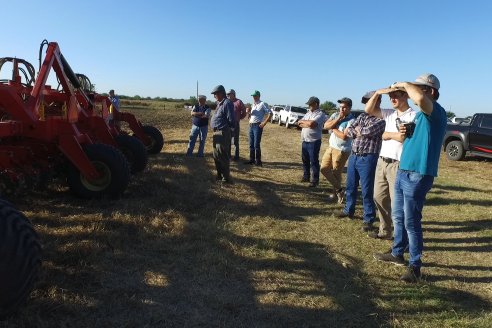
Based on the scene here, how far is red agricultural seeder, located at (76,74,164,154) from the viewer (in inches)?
305

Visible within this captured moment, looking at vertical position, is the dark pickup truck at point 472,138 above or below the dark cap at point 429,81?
below

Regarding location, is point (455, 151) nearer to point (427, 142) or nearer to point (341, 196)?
point (341, 196)

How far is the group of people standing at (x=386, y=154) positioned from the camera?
3.58 m

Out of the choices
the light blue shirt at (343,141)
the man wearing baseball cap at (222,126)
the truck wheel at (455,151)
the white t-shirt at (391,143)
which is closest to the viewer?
the white t-shirt at (391,143)

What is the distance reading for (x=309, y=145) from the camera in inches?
296

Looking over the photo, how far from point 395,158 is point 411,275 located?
1262 mm

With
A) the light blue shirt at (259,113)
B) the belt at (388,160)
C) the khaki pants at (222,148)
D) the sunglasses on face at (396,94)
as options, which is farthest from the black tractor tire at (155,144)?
the sunglasses on face at (396,94)

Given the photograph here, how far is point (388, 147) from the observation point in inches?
177

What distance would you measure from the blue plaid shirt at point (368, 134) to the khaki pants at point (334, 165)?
1.21 m

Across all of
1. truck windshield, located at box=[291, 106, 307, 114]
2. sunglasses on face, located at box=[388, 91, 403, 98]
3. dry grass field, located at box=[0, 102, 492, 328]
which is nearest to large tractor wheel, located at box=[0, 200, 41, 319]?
dry grass field, located at box=[0, 102, 492, 328]

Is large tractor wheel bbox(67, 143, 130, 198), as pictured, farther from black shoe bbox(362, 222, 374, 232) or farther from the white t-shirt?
the white t-shirt

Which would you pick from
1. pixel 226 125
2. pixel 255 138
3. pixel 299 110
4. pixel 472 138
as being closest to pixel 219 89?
pixel 226 125

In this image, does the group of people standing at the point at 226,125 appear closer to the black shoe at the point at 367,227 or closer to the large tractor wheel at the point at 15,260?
the black shoe at the point at 367,227

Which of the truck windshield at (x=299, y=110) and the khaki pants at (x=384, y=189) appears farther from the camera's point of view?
the truck windshield at (x=299, y=110)
